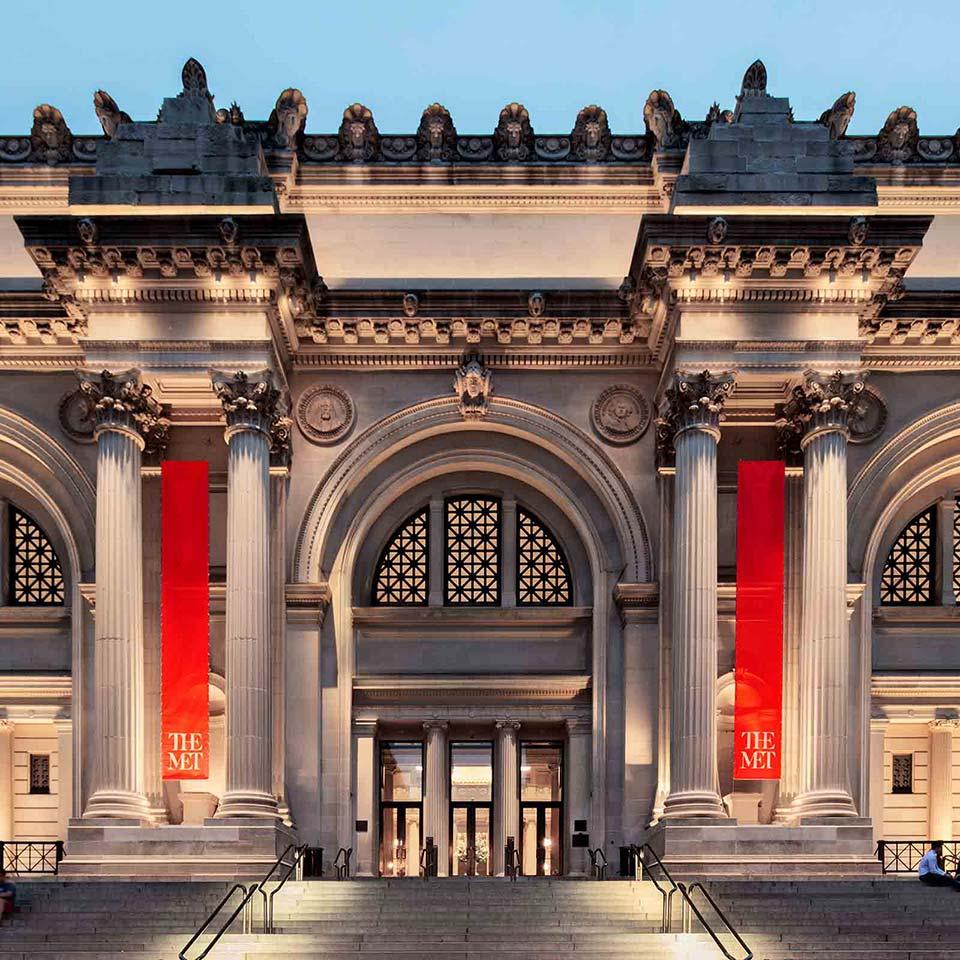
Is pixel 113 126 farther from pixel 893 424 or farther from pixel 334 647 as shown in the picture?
pixel 893 424

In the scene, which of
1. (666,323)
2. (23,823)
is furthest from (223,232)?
(23,823)

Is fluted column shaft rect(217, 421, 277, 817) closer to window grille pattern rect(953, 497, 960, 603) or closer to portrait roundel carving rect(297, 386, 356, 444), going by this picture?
portrait roundel carving rect(297, 386, 356, 444)

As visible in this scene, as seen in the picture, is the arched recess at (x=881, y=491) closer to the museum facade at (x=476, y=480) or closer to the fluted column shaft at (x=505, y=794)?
the museum facade at (x=476, y=480)

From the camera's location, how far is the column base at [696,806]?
31875mm

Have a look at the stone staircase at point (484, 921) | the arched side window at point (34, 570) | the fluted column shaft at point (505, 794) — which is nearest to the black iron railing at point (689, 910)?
the stone staircase at point (484, 921)

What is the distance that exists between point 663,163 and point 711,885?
1664 centimetres

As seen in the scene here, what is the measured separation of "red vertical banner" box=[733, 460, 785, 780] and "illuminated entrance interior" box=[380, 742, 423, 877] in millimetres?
7418

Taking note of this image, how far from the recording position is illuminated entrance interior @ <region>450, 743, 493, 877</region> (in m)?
36.8

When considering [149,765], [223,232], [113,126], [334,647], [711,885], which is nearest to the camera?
[711,885]

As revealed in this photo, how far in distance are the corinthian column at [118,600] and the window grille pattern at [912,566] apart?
52.3 feet

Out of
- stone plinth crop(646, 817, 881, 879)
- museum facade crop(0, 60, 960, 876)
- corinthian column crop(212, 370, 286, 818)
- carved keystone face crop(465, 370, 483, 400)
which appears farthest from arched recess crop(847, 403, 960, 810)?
corinthian column crop(212, 370, 286, 818)

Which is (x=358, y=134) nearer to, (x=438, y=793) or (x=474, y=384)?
(x=474, y=384)

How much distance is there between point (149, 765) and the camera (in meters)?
34.2

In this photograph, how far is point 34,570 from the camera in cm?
3766
